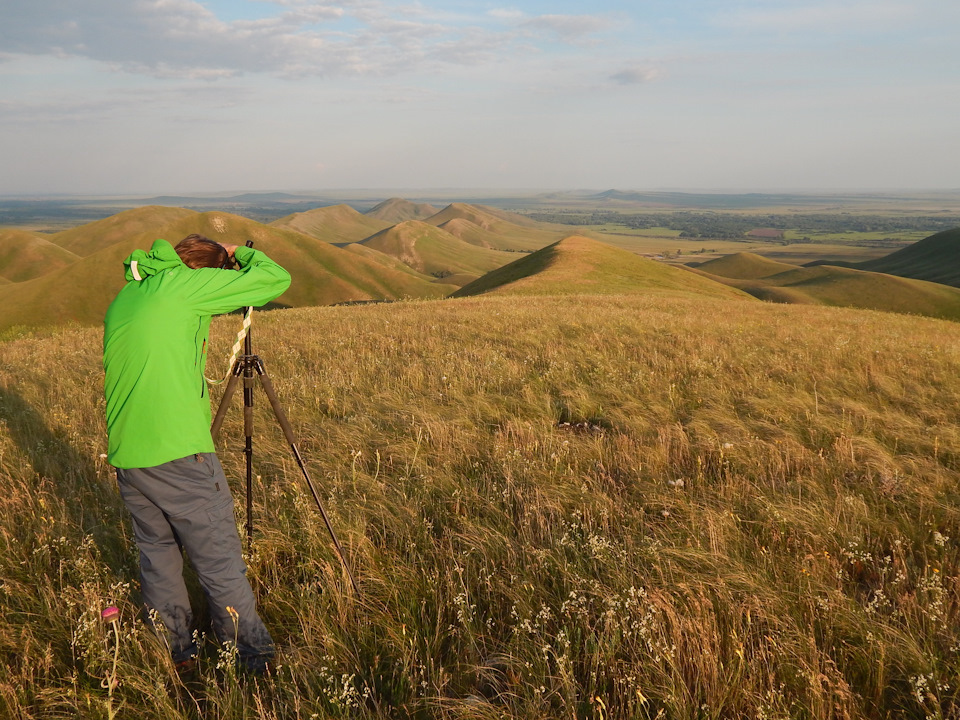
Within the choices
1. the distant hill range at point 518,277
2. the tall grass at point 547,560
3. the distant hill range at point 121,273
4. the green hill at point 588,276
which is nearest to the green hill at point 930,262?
the distant hill range at point 518,277

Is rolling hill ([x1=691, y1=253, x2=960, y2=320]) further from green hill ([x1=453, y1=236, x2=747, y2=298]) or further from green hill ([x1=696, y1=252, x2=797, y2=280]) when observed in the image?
green hill ([x1=696, y1=252, x2=797, y2=280])

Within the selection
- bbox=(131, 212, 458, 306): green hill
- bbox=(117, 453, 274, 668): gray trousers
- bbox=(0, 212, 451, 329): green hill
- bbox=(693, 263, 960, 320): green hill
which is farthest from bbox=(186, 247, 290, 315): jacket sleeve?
bbox=(131, 212, 458, 306): green hill

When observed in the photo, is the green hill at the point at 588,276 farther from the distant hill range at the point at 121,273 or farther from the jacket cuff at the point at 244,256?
the jacket cuff at the point at 244,256

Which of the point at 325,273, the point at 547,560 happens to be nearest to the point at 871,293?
the point at 547,560

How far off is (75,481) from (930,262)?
178006mm

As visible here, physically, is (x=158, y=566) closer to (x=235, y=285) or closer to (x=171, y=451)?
(x=171, y=451)

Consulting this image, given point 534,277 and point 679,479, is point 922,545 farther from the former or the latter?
point 534,277

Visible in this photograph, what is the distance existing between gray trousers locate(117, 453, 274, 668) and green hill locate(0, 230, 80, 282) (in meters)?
201

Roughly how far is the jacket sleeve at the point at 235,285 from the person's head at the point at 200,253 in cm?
14

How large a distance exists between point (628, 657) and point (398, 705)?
1.41 m

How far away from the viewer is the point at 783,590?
3.54m

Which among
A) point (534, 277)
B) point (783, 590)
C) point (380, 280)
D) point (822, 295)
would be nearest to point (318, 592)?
point (783, 590)

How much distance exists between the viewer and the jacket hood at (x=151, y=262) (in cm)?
352

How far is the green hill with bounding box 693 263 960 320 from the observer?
8144cm
